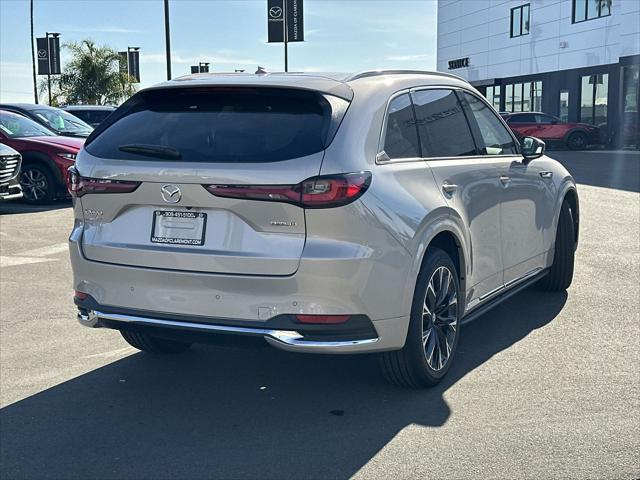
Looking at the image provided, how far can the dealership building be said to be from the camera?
118 feet

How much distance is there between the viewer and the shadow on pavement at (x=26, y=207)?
1440cm

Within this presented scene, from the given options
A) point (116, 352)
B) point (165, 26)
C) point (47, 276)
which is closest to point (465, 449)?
point (116, 352)

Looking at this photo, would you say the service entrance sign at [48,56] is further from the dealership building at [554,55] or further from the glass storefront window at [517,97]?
the glass storefront window at [517,97]

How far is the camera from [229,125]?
4.30 m

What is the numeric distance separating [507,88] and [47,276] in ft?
139

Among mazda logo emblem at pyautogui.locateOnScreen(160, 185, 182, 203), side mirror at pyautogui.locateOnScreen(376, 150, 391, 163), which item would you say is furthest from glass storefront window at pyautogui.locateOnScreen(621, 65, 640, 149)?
mazda logo emblem at pyautogui.locateOnScreen(160, 185, 182, 203)

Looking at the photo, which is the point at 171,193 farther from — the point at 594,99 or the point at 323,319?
the point at 594,99

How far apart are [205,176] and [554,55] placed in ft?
133

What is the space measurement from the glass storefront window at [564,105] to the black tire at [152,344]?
3818 centimetres

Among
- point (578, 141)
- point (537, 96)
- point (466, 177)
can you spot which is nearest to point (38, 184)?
point (466, 177)

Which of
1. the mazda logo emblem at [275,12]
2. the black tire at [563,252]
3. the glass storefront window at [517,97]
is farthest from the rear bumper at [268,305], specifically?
the glass storefront window at [517,97]

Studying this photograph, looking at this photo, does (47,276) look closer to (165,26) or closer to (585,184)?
(585,184)

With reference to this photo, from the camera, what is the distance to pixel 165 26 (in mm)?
29188

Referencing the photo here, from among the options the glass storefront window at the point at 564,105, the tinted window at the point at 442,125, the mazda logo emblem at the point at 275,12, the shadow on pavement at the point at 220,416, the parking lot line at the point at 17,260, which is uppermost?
the mazda logo emblem at the point at 275,12
